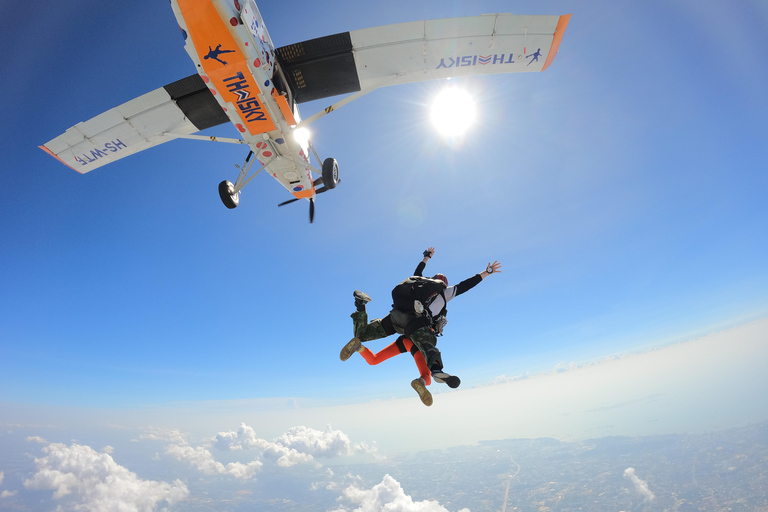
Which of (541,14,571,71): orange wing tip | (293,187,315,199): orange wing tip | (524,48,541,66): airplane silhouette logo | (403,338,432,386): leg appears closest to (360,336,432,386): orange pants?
(403,338,432,386): leg

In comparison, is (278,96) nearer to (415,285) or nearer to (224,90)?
(224,90)

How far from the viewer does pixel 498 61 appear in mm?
7352

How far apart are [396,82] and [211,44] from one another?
4.11 metres

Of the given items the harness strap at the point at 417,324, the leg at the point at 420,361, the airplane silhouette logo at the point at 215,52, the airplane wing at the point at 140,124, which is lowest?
the leg at the point at 420,361

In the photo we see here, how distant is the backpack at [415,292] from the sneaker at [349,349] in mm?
787

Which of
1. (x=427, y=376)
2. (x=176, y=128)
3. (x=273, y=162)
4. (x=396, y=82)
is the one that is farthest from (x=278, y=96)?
(x=427, y=376)

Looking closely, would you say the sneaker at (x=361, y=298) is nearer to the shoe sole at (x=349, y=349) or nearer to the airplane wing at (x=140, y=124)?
the shoe sole at (x=349, y=349)

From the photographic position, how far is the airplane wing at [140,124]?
7742 millimetres

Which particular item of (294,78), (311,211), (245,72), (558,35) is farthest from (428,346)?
(558,35)

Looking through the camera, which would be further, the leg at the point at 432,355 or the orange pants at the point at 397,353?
the orange pants at the point at 397,353

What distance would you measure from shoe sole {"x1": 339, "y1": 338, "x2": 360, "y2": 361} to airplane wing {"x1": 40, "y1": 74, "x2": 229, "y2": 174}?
7.42m

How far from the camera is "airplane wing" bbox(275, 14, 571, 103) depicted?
688cm

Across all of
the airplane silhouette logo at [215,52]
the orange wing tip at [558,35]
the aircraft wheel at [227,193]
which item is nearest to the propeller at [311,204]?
the aircraft wheel at [227,193]

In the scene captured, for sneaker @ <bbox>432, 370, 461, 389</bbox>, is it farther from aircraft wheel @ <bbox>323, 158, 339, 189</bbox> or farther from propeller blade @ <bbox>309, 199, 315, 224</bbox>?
propeller blade @ <bbox>309, 199, 315, 224</bbox>
